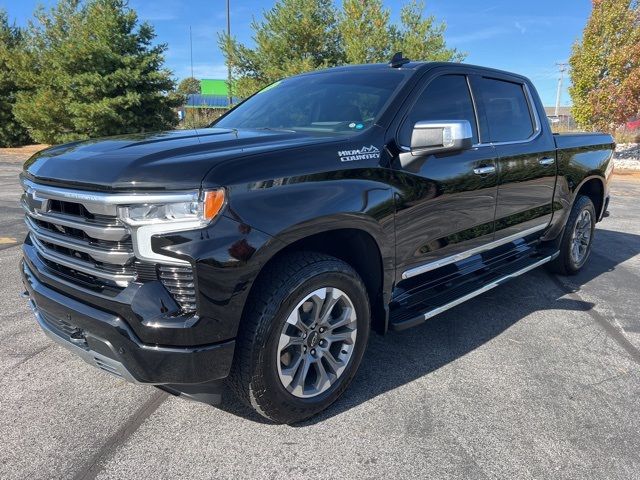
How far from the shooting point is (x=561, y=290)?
5004mm

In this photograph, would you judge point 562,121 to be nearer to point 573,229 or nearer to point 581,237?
point 581,237

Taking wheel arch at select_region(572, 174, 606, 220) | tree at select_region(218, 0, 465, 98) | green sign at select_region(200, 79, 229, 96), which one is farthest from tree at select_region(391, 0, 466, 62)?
green sign at select_region(200, 79, 229, 96)

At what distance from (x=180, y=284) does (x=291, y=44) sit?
21.6 m

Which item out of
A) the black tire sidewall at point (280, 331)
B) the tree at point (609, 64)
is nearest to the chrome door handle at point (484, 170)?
the black tire sidewall at point (280, 331)

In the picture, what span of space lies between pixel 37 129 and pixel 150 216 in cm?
2564

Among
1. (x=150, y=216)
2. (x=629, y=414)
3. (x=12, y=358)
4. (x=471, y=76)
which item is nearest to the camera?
(x=150, y=216)

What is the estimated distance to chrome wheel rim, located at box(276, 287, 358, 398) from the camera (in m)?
2.53

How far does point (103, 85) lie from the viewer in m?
20.6

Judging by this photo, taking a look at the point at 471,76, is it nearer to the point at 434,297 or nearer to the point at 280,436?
the point at 434,297

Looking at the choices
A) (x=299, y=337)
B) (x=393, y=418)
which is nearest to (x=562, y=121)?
(x=393, y=418)

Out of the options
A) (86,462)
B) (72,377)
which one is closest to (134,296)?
(86,462)

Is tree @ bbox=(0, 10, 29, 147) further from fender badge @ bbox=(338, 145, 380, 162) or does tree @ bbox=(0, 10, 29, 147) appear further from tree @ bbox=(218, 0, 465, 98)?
fender badge @ bbox=(338, 145, 380, 162)

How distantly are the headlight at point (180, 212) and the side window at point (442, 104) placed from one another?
1.36 metres

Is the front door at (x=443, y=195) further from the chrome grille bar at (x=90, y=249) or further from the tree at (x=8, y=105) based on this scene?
the tree at (x=8, y=105)
